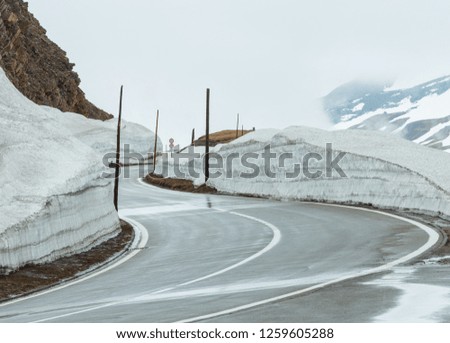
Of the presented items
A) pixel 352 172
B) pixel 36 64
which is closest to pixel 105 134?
pixel 36 64

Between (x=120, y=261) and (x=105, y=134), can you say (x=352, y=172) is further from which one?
(x=105, y=134)

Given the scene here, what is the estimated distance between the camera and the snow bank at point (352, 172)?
2817 centimetres

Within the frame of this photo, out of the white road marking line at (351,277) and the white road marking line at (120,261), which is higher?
the white road marking line at (351,277)

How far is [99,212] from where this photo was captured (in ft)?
77.2

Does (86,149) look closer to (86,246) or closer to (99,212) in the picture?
(99,212)

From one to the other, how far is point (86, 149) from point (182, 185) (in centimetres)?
2380

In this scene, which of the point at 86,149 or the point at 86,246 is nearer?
the point at 86,246

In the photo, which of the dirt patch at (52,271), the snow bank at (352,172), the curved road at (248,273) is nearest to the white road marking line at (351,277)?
the curved road at (248,273)

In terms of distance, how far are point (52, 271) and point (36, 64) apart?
92.5 m

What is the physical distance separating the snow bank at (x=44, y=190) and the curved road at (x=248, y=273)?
175cm

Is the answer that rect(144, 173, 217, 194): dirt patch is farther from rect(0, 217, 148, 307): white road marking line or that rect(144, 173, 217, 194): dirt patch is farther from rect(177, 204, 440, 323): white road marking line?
rect(177, 204, 440, 323): white road marking line

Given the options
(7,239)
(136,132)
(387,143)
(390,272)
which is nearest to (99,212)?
(7,239)

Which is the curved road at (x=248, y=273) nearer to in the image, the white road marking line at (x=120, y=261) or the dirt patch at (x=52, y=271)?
the white road marking line at (x=120, y=261)

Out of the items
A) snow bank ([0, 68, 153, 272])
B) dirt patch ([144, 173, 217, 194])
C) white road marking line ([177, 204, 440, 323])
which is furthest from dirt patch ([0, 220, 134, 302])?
dirt patch ([144, 173, 217, 194])
